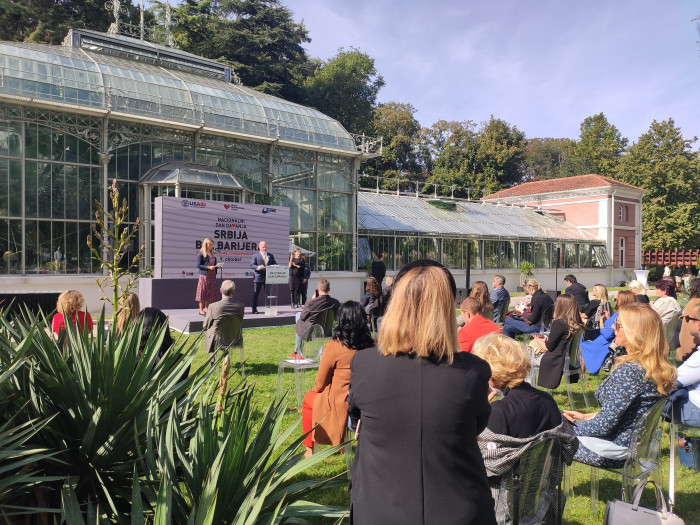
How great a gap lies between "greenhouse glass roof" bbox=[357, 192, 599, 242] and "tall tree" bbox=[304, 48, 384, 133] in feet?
35.1

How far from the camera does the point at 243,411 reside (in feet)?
7.59

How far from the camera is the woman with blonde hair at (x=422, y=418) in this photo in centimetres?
178

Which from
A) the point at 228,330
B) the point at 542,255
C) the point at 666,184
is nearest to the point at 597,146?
the point at 666,184

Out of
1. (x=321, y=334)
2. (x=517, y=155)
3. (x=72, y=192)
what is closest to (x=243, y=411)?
(x=321, y=334)

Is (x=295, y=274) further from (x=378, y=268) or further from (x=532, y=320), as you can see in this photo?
(x=532, y=320)

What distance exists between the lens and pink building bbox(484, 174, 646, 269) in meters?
34.8

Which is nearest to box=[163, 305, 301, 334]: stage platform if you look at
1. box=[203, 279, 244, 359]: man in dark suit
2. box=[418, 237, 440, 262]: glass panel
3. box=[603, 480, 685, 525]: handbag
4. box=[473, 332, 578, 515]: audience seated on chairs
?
box=[203, 279, 244, 359]: man in dark suit

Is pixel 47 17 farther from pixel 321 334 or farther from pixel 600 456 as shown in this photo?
pixel 600 456

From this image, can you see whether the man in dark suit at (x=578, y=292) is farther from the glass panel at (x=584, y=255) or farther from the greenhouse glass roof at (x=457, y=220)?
the glass panel at (x=584, y=255)

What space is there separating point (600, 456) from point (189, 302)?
1137 cm

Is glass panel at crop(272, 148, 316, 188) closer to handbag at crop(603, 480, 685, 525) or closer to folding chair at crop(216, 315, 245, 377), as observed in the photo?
folding chair at crop(216, 315, 245, 377)

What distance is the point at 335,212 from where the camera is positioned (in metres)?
19.5

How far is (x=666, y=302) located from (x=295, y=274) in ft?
30.0

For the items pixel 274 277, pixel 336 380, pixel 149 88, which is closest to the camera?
pixel 336 380
